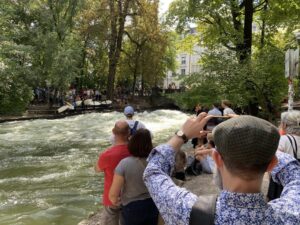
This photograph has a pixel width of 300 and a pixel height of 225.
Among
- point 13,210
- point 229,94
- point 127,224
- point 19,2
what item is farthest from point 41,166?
point 19,2

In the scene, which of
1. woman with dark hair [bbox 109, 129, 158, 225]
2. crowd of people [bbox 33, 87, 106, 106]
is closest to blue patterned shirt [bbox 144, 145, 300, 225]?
woman with dark hair [bbox 109, 129, 158, 225]

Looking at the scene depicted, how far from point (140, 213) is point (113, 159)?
688 mm

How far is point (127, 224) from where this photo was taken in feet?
14.9

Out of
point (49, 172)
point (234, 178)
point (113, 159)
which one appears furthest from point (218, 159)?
point (49, 172)

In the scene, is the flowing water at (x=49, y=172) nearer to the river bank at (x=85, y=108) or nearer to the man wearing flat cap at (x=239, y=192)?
the river bank at (x=85, y=108)

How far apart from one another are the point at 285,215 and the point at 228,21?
21412mm

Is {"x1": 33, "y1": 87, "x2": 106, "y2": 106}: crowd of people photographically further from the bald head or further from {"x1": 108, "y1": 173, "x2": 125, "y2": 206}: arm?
{"x1": 108, "y1": 173, "x2": 125, "y2": 206}: arm

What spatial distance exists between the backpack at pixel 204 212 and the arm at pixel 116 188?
262cm

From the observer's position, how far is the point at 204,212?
6.14 feet

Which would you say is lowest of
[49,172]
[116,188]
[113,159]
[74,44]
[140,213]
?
[49,172]

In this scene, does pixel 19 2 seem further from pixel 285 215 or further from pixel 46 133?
pixel 285 215

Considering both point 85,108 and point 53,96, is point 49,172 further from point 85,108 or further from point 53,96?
point 85,108

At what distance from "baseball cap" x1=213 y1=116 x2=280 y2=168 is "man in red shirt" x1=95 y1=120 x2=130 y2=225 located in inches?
120

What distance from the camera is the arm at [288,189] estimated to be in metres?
1.88
